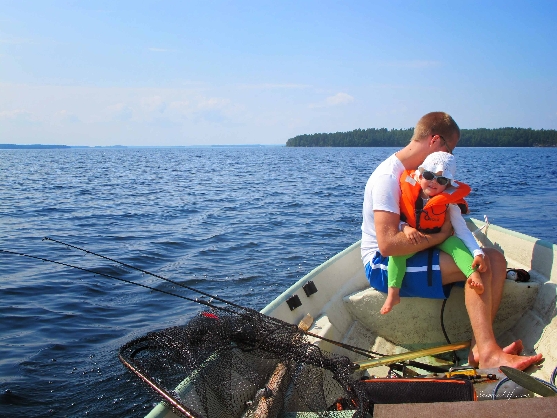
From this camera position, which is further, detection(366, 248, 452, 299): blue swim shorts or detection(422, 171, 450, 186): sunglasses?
detection(366, 248, 452, 299): blue swim shorts

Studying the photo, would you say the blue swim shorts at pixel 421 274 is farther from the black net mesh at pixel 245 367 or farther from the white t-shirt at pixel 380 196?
the black net mesh at pixel 245 367

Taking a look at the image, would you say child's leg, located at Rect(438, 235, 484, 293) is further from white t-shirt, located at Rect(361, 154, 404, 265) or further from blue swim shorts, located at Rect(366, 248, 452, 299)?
white t-shirt, located at Rect(361, 154, 404, 265)

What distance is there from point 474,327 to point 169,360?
2.11 metres

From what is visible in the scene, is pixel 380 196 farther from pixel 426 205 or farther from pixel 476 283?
pixel 476 283

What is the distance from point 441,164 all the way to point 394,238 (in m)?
0.62

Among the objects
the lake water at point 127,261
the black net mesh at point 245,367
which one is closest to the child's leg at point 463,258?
the black net mesh at point 245,367

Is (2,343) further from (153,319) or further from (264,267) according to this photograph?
(264,267)

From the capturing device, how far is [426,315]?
4.62 meters

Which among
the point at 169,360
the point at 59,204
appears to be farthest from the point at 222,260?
the point at 59,204

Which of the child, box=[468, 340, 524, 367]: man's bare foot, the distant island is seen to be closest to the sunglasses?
the child

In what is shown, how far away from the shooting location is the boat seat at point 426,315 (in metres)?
4.45

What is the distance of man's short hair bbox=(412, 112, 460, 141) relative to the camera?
4.04 m

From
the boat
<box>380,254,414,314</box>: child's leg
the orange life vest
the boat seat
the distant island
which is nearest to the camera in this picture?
the orange life vest

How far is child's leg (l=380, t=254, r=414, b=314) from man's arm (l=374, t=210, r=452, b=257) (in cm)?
14
